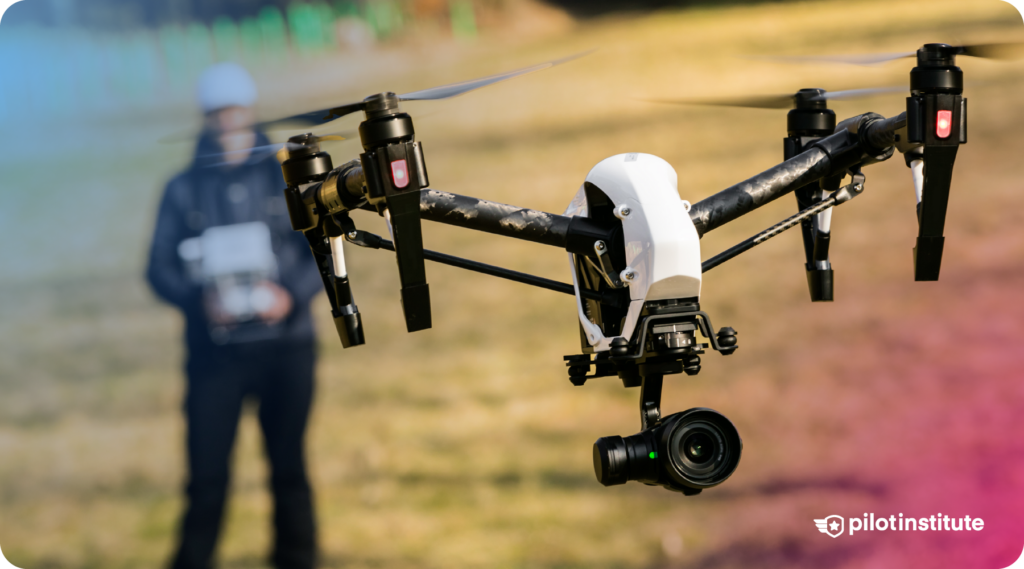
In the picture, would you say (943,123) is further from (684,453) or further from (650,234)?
(684,453)

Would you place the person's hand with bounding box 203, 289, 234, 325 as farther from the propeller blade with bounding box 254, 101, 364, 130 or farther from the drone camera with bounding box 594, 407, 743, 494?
the drone camera with bounding box 594, 407, 743, 494

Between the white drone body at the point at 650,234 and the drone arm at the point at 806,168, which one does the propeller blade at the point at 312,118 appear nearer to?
the white drone body at the point at 650,234

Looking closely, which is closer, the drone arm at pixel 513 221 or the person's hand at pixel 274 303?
the drone arm at pixel 513 221

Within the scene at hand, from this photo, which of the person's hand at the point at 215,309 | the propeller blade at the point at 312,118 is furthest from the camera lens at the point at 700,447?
the person's hand at the point at 215,309

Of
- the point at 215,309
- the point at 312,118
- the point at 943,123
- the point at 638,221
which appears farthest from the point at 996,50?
the point at 215,309

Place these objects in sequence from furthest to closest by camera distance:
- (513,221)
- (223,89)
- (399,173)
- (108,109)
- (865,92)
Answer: (108,109)
(223,89)
(865,92)
(513,221)
(399,173)

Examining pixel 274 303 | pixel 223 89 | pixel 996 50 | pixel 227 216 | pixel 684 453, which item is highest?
pixel 223 89

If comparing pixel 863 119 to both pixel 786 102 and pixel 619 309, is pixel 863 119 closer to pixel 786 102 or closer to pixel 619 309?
pixel 786 102
